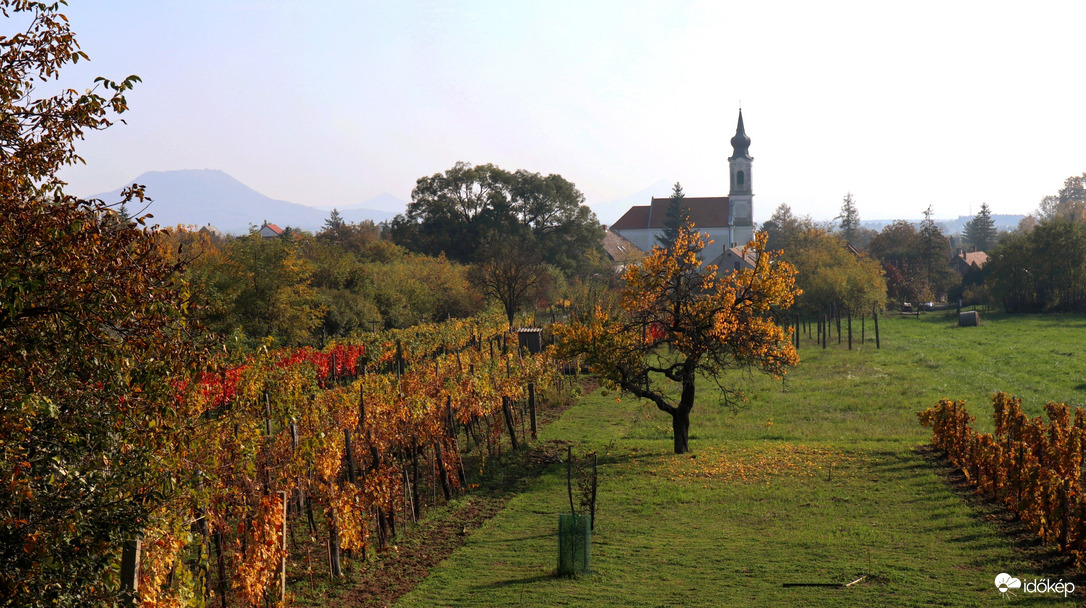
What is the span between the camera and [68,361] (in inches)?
259

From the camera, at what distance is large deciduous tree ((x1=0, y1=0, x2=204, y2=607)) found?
6.08 meters

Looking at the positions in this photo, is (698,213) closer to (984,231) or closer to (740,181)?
(740,181)

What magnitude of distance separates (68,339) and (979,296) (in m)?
81.0

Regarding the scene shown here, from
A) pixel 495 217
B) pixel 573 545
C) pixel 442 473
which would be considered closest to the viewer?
pixel 573 545

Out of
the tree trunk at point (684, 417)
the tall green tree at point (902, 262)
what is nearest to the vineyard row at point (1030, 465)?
the tree trunk at point (684, 417)

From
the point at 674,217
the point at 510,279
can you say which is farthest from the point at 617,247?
the point at 510,279

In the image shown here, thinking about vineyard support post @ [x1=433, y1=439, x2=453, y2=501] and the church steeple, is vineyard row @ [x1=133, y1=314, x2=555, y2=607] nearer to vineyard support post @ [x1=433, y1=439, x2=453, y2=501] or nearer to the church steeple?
vineyard support post @ [x1=433, y1=439, x2=453, y2=501]

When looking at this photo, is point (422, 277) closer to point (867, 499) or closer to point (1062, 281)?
point (867, 499)

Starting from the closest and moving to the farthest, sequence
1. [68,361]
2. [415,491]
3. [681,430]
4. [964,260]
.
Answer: [68,361] < [415,491] < [681,430] < [964,260]

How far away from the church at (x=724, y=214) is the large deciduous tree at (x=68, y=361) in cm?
12407

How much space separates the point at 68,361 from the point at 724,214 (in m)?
136

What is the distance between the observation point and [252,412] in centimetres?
895

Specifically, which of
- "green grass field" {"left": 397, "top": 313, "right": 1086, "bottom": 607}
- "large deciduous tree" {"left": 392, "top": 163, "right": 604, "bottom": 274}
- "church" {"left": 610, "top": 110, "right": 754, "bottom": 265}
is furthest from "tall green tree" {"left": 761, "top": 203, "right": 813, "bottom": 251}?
"green grass field" {"left": 397, "top": 313, "right": 1086, "bottom": 607}

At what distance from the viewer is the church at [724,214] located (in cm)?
13212
